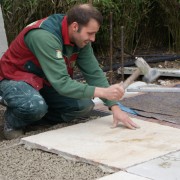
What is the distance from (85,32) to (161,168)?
1101 mm

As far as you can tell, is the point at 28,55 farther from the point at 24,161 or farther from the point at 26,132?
the point at 24,161

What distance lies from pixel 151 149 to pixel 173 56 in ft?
13.6

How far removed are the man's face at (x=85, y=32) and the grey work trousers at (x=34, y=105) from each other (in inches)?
20.3

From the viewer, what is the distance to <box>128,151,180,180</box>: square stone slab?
2.69 m

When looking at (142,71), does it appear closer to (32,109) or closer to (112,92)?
(112,92)

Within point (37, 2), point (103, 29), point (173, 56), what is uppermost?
point (37, 2)

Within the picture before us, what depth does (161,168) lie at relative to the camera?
280 centimetres

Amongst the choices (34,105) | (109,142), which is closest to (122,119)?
(109,142)

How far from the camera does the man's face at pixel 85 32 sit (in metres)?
3.36

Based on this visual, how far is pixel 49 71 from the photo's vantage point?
11.0ft

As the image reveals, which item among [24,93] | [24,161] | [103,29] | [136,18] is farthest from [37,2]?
[24,161]

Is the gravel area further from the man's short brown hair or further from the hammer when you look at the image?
the man's short brown hair

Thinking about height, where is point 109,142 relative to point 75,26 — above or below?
below

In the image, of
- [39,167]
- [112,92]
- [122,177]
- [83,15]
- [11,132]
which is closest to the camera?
[122,177]
